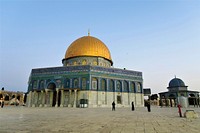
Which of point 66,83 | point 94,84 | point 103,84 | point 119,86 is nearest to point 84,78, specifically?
point 94,84

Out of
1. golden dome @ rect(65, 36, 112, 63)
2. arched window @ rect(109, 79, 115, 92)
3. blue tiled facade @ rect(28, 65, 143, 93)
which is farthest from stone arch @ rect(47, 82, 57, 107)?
arched window @ rect(109, 79, 115, 92)

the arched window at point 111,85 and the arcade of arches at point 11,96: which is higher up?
the arched window at point 111,85

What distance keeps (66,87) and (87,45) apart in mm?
10307

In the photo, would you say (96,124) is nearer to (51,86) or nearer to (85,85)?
(85,85)

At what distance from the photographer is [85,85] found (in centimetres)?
2738

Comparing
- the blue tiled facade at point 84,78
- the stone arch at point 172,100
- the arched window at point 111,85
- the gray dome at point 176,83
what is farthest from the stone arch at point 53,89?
the gray dome at point 176,83

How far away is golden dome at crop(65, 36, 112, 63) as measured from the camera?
32.3m

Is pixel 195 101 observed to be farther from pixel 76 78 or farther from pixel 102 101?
pixel 76 78

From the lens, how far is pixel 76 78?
28.0 m

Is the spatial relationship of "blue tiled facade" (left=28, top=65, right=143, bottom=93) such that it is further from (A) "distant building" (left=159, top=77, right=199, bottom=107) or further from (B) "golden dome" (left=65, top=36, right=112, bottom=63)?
(A) "distant building" (left=159, top=77, right=199, bottom=107)

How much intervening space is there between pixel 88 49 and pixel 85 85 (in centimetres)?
864

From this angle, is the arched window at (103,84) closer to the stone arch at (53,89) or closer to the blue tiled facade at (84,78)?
the blue tiled facade at (84,78)

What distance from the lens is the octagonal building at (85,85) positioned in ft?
88.2

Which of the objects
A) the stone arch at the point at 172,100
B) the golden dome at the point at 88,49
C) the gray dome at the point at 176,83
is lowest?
the stone arch at the point at 172,100
